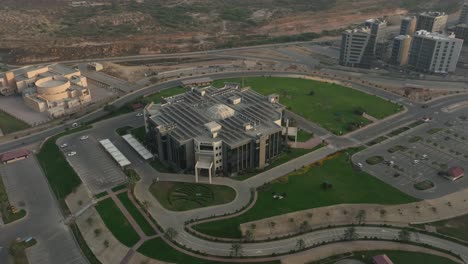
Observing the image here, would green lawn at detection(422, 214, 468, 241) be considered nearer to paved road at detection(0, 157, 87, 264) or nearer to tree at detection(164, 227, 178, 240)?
tree at detection(164, 227, 178, 240)

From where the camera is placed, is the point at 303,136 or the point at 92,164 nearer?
the point at 92,164

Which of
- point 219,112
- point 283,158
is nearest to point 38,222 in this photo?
point 219,112

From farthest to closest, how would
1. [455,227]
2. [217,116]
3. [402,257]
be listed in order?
[217,116] < [455,227] < [402,257]

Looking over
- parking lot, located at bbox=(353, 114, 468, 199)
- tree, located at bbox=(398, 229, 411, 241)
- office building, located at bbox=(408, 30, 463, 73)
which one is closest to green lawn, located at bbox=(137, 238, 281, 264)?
tree, located at bbox=(398, 229, 411, 241)

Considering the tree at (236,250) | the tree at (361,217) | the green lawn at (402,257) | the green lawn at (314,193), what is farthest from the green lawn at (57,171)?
the tree at (361,217)

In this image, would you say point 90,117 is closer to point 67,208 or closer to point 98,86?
point 98,86

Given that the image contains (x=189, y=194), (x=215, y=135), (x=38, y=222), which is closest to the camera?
(x=38, y=222)

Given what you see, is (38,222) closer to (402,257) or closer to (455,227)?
(402,257)
